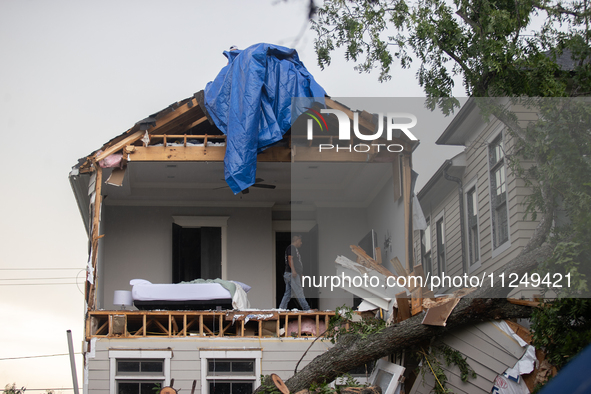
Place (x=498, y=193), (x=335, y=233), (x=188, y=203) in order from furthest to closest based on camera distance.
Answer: (x=335, y=233) < (x=188, y=203) < (x=498, y=193)

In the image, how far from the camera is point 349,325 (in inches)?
401

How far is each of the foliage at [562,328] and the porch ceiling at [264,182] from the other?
5.79 m

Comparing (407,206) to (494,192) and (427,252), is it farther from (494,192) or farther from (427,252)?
(427,252)

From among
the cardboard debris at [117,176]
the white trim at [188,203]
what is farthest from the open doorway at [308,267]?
the cardboard debris at [117,176]

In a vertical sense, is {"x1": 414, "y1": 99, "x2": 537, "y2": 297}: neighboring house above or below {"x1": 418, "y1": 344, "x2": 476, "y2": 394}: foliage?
above

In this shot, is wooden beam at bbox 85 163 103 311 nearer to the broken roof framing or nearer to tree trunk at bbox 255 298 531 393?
the broken roof framing

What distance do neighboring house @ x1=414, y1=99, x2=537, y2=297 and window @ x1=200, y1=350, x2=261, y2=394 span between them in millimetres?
5035

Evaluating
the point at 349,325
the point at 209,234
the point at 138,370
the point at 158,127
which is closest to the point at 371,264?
the point at 349,325


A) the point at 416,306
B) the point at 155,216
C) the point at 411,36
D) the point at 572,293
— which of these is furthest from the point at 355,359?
the point at 155,216

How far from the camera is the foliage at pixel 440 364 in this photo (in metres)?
9.20

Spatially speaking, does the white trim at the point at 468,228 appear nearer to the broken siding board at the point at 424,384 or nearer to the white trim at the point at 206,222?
the broken siding board at the point at 424,384

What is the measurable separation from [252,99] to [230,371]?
4831mm

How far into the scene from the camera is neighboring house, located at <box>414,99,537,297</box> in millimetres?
11852

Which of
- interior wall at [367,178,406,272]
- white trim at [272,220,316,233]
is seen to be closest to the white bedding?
interior wall at [367,178,406,272]
